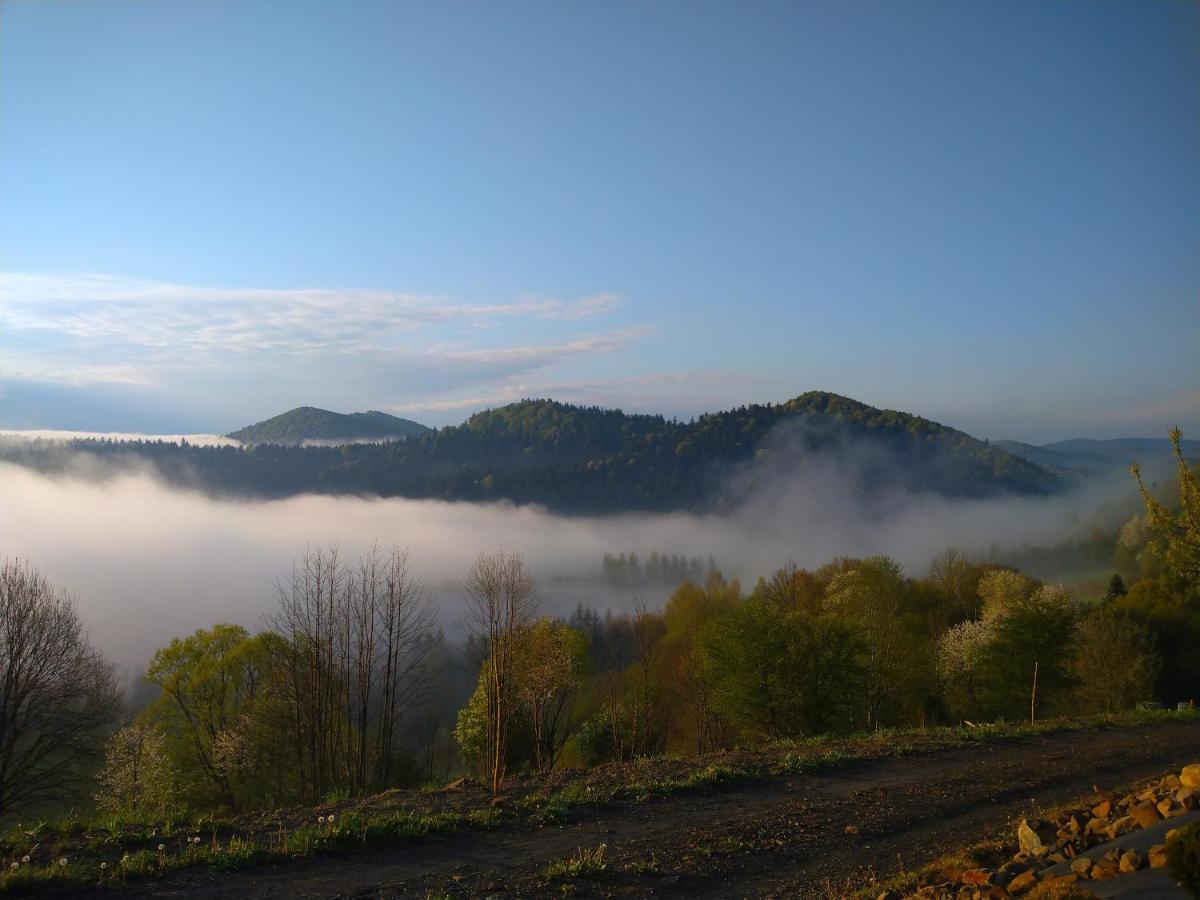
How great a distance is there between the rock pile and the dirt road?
1669 mm

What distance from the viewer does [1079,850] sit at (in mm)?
8977

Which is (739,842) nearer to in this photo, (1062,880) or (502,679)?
(1062,880)

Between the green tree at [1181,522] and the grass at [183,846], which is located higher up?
the green tree at [1181,522]

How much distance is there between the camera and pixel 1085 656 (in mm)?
42562

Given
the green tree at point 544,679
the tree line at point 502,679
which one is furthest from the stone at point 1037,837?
the green tree at point 544,679

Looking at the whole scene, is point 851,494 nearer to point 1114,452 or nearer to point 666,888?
point 1114,452

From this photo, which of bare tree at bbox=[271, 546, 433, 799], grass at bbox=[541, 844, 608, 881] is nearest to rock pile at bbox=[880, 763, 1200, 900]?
grass at bbox=[541, 844, 608, 881]

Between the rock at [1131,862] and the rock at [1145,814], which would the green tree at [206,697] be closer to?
the rock at [1145,814]

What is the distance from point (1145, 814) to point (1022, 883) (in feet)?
8.77

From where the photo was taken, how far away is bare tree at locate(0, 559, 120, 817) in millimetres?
27719

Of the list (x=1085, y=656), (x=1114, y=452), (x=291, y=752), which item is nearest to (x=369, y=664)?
(x=291, y=752)

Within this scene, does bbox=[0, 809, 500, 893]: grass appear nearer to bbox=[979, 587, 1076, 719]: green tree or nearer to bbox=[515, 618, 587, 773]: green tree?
bbox=[515, 618, 587, 773]: green tree

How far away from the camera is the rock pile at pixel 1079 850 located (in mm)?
7781

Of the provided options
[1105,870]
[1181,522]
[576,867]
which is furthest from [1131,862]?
[1181,522]
